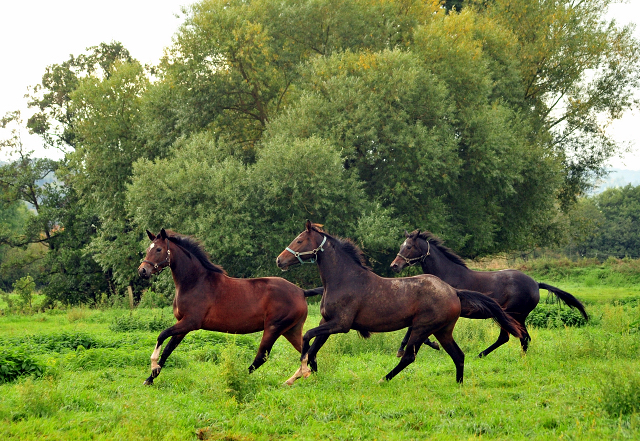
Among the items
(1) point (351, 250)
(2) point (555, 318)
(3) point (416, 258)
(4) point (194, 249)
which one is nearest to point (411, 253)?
(3) point (416, 258)

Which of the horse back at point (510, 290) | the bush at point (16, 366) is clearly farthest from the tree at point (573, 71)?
the bush at point (16, 366)

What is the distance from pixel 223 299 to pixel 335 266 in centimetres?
197

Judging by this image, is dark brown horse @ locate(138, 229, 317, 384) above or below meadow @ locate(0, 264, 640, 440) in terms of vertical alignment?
above

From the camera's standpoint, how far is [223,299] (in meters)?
9.41

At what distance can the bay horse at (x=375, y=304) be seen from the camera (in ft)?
28.7

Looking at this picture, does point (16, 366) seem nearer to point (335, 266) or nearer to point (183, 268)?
point (183, 268)

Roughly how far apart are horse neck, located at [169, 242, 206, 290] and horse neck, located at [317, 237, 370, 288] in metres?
2.10

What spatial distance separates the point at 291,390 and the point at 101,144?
81.7ft

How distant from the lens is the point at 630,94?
103 ft

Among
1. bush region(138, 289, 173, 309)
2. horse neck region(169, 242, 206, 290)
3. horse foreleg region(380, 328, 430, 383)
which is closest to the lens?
horse foreleg region(380, 328, 430, 383)

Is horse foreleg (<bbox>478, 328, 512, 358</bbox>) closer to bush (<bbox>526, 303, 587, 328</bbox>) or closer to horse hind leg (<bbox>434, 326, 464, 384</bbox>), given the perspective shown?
horse hind leg (<bbox>434, 326, 464, 384</bbox>)

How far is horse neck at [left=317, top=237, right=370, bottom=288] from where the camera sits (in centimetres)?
922

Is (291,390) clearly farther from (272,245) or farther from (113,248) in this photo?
(113,248)

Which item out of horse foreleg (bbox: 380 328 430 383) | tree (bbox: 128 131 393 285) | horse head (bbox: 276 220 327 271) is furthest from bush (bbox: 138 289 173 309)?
horse foreleg (bbox: 380 328 430 383)
